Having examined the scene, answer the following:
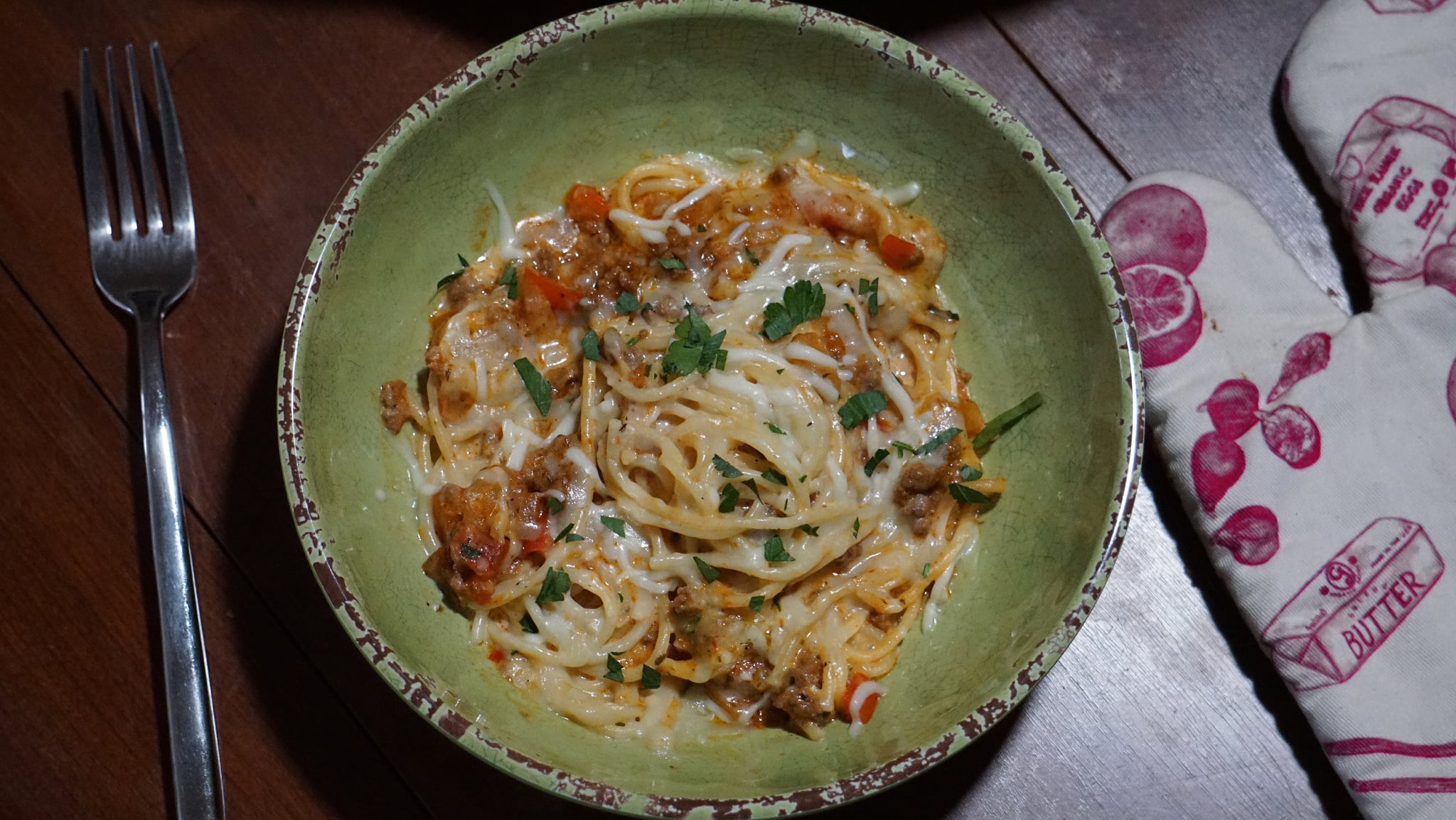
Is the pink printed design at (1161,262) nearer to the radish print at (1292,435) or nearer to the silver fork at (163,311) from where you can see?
the radish print at (1292,435)

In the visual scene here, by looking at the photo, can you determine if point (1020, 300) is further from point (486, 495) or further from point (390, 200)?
point (390, 200)

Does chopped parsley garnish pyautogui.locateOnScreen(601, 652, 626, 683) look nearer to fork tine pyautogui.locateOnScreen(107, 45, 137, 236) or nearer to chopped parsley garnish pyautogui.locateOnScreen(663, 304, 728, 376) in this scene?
chopped parsley garnish pyautogui.locateOnScreen(663, 304, 728, 376)

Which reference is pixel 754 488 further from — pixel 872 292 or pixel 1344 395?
pixel 1344 395

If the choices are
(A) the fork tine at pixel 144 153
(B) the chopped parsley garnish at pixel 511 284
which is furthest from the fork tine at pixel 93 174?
(B) the chopped parsley garnish at pixel 511 284

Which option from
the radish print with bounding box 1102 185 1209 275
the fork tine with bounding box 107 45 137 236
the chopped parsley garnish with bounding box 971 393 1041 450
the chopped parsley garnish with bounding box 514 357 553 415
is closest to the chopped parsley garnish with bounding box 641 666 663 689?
the chopped parsley garnish with bounding box 514 357 553 415

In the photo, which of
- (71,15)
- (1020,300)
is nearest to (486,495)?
(1020,300)

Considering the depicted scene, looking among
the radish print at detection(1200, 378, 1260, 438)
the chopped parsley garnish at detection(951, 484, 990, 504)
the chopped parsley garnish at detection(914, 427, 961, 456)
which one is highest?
the chopped parsley garnish at detection(914, 427, 961, 456)

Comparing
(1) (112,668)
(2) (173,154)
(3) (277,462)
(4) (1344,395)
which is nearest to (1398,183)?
(4) (1344,395)
